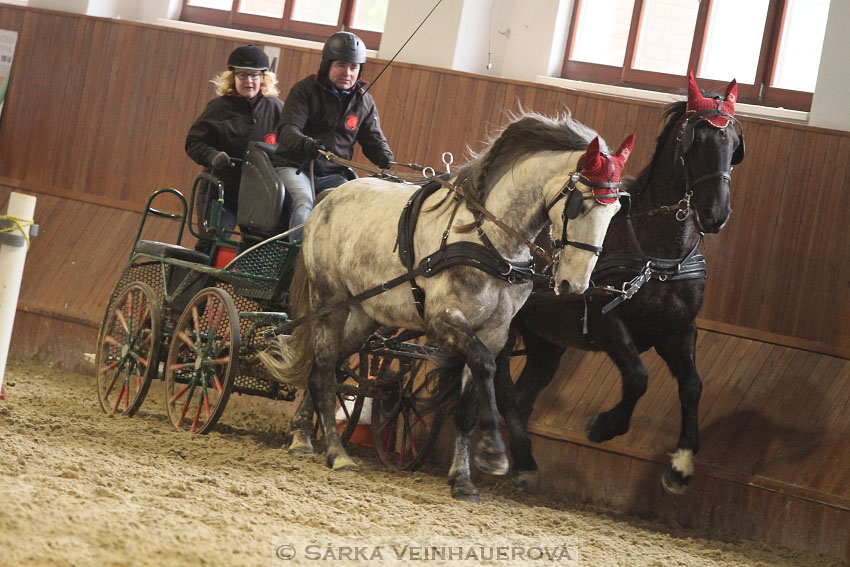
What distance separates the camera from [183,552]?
318 centimetres

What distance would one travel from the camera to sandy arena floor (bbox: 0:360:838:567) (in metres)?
3.24

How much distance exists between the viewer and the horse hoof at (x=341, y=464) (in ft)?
16.8

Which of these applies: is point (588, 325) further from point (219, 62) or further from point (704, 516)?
point (219, 62)

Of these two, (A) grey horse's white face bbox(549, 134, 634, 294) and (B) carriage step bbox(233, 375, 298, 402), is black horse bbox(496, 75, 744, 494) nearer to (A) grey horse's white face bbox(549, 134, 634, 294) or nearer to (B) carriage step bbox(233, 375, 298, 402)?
(A) grey horse's white face bbox(549, 134, 634, 294)

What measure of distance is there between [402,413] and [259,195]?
1.45 m

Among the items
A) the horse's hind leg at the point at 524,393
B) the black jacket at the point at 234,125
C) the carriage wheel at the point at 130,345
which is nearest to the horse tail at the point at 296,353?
the carriage wheel at the point at 130,345

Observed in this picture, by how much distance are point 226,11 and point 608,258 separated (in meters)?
4.80

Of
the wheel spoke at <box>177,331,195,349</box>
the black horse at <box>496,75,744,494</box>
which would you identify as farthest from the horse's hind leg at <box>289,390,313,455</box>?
the black horse at <box>496,75,744,494</box>

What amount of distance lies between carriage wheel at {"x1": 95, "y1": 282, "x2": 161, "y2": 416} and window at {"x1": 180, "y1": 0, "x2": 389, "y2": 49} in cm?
316

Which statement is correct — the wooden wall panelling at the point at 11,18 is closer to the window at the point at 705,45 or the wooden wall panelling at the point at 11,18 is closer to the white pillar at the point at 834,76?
the window at the point at 705,45

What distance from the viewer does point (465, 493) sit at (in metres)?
4.73

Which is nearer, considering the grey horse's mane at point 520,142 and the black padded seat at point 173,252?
the grey horse's mane at point 520,142

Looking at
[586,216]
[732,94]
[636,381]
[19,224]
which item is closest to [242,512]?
[586,216]

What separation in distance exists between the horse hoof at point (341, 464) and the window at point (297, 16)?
4030mm
